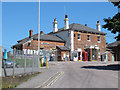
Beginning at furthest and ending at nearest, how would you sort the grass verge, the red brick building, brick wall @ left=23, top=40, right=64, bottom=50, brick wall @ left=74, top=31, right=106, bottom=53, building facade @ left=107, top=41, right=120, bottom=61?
brick wall @ left=74, top=31, right=106, bottom=53, the red brick building, brick wall @ left=23, top=40, right=64, bottom=50, building facade @ left=107, top=41, right=120, bottom=61, the grass verge

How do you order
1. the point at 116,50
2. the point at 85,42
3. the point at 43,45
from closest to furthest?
the point at 116,50 < the point at 43,45 < the point at 85,42

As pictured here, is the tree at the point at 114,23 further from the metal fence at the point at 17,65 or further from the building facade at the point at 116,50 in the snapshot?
the metal fence at the point at 17,65

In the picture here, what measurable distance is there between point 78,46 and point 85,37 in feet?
11.0

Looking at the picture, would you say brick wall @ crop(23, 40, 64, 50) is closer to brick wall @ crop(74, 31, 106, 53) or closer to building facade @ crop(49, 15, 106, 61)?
building facade @ crop(49, 15, 106, 61)

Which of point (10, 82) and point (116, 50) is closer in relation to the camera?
point (10, 82)

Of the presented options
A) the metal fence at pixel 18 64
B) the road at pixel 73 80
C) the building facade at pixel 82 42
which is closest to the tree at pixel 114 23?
the road at pixel 73 80

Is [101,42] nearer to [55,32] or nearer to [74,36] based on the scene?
[74,36]

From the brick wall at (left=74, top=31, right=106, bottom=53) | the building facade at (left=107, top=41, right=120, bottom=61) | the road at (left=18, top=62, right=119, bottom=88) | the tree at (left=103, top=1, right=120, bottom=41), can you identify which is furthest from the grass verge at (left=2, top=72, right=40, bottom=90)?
the brick wall at (left=74, top=31, right=106, bottom=53)

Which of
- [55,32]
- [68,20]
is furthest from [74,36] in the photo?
[55,32]

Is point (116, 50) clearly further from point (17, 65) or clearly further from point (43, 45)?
point (43, 45)

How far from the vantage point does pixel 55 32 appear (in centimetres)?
4825

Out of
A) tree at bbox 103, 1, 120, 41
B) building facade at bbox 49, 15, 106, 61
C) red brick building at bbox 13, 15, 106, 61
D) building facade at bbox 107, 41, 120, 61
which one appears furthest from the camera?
building facade at bbox 49, 15, 106, 61

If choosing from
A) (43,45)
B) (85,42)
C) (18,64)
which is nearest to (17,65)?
(18,64)

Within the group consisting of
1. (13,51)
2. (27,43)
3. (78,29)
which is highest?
(78,29)
